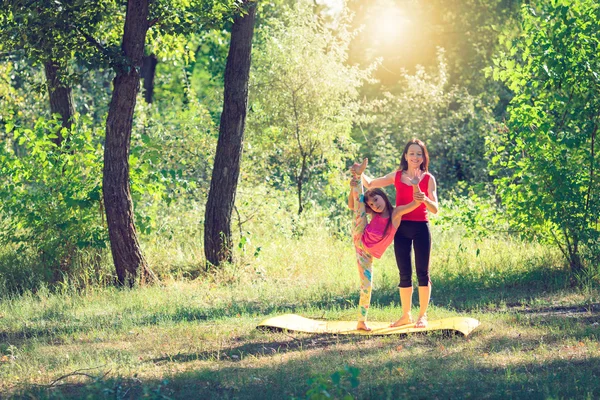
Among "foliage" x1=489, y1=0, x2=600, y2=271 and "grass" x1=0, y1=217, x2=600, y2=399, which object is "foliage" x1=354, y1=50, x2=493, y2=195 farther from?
"foliage" x1=489, y1=0, x2=600, y2=271

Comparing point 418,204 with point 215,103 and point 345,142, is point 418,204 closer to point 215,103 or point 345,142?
point 345,142

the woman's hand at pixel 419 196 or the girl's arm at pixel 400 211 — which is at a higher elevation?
the woman's hand at pixel 419 196

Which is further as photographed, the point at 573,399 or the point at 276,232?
the point at 276,232

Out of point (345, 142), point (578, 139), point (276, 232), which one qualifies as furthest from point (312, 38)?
point (578, 139)

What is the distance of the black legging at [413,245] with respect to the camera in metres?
8.49

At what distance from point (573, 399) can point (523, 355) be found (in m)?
1.47

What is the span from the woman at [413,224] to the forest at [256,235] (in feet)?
2.23

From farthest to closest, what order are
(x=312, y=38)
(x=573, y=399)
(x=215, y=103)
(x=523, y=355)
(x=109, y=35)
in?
1. (x=215, y=103)
2. (x=312, y=38)
3. (x=109, y=35)
4. (x=523, y=355)
5. (x=573, y=399)

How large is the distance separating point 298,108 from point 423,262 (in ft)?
30.3

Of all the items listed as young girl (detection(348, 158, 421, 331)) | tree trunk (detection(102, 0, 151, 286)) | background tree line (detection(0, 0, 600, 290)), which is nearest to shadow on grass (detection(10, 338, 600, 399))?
young girl (detection(348, 158, 421, 331))

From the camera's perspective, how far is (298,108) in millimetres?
17297

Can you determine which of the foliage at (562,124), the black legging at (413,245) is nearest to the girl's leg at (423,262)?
the black legging at (413,245)

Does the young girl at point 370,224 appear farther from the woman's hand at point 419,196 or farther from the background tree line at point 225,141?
the background tree line at point 225,141

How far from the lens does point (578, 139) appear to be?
10750mm
